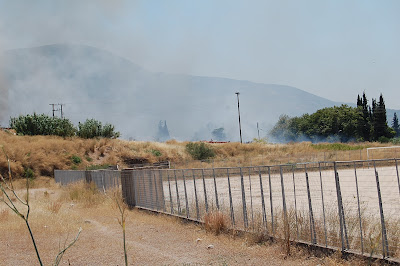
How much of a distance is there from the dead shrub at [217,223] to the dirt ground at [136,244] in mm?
204

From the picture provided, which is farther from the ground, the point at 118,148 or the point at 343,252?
the point at 118,148

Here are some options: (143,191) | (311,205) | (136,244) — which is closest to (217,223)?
(136,244)

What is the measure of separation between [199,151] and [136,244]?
175 ft

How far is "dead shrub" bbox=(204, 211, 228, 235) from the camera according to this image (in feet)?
41.7

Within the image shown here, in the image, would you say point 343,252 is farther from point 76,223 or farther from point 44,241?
point 76,223

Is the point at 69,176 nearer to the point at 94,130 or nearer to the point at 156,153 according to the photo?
the point at 156,153

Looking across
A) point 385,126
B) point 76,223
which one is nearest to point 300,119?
point 385,126

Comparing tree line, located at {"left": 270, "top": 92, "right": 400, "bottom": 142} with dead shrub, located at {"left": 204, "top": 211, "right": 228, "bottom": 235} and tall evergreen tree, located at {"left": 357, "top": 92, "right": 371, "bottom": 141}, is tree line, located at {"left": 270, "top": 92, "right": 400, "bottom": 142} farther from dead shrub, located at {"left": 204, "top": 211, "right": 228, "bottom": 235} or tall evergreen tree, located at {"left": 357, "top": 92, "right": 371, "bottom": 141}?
dead shrub, located at {"left": 204, "top": 211, "right": 228, "bottom": 235}

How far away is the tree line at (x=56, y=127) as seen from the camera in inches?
2623

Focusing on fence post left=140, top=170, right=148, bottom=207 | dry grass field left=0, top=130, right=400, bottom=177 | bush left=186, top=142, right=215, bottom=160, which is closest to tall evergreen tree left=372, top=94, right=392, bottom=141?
dry grass field left=0, top=130, right=400, bottom=177

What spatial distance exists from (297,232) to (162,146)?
5602cm

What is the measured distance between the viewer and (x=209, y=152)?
219 ft

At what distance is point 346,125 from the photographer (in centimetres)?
11050

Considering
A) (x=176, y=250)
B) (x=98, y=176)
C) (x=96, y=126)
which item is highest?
(x=96, y=126)
